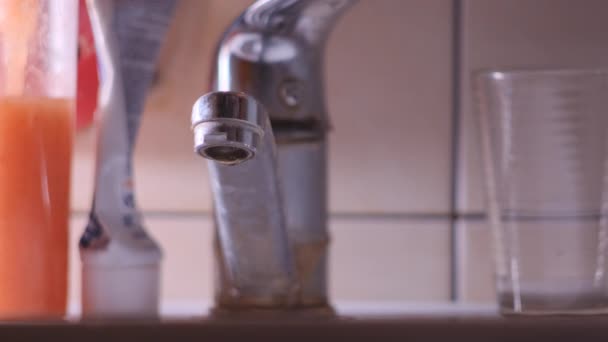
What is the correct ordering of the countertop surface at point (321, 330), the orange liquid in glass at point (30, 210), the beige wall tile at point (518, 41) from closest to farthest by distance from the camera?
the countertop surface at point (321, 330), the orange liquid in glass at point (30, 210), the beige wall tile at point (518, 41)

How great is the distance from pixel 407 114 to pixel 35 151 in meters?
0.24

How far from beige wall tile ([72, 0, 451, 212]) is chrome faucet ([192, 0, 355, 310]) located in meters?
0.10

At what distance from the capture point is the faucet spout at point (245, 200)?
276 mm

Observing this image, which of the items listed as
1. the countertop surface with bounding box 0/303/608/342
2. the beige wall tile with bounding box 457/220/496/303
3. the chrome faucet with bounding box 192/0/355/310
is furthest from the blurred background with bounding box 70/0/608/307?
the countertop surface with bounding box 0/303/608/342

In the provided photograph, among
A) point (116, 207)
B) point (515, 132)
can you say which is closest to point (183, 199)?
point (116, 207)

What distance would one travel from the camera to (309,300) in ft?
1.32

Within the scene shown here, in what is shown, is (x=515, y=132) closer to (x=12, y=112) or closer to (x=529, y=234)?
(x=529, y=234)

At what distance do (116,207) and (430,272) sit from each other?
0.70 feet

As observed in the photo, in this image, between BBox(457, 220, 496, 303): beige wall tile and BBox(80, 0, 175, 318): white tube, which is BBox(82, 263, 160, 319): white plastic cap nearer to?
BBox(80, 0, 175, 318): white tube

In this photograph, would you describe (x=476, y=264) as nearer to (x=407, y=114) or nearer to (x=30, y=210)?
(x=407, y=114)

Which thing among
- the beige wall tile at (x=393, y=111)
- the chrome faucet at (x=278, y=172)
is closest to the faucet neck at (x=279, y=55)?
the chrome faucet at (x=278, y=172)

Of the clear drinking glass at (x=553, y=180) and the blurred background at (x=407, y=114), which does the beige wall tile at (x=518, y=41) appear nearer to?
the blurred background at (x=407, y=114)

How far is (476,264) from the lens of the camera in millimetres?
513

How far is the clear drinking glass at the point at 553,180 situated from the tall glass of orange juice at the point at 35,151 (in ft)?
0.67
